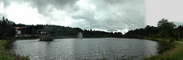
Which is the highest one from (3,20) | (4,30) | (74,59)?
(3,20)

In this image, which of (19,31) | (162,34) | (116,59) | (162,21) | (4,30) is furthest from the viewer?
(19,31)

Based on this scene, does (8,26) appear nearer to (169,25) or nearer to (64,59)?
(64,59)

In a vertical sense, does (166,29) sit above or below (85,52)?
above

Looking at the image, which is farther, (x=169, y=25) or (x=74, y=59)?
(x=169, y=25)

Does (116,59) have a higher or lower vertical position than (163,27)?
lower

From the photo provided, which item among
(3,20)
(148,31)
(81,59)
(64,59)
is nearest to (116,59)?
(81,59)

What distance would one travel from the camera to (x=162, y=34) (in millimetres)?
120875

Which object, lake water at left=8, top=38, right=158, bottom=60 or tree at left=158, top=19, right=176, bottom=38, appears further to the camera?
tree at left=158, top=19, right=176, bottom=38

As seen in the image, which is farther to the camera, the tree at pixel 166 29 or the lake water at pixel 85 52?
the tree at pixel 166 29

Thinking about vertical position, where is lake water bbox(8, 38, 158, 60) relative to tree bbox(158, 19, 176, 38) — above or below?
below

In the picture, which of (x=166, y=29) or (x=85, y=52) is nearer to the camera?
(x=85, y=52)

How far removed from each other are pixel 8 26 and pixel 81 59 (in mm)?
106742

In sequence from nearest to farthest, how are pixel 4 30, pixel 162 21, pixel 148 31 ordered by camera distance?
pixel 4 30 → pixel 162 21 → pixel 148 31

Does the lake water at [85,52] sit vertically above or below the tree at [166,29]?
below
